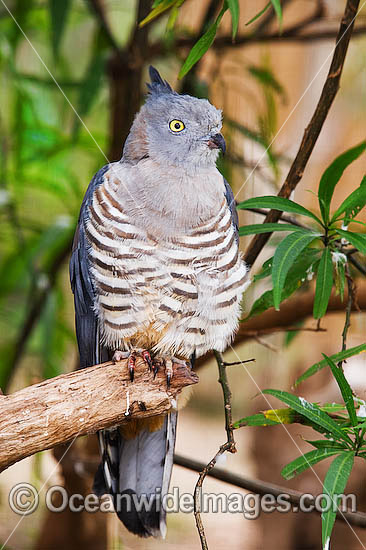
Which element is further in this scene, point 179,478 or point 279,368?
point 279,368

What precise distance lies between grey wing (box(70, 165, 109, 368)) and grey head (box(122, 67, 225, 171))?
0.07 m

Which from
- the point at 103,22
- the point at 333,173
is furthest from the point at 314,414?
the point at 103,22

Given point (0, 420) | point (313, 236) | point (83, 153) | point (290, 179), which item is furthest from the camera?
point (83, 153)

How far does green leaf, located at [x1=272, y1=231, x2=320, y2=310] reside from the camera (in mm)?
762

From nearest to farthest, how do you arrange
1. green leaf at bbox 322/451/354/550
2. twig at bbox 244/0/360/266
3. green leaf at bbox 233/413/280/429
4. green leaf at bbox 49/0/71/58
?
green leaf at bbox 322/451/354/550, green leaf at bbox 233/413/280/429, twig at bbox 244/0/360/266, green leaf at bbox 49/0/71/58

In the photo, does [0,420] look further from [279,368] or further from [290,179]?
[279,368]

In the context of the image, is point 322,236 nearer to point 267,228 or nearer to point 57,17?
point 267,228

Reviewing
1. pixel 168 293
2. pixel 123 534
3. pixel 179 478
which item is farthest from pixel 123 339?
pixel 179 478

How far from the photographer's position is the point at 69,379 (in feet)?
2.51

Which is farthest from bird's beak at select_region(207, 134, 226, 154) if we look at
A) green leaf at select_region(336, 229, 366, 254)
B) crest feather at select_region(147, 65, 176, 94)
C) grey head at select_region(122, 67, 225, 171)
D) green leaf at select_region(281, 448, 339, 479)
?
green leaf at select_region(281, 448, 339, 479)

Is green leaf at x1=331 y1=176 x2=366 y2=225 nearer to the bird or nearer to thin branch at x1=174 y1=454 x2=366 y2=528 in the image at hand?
the bird

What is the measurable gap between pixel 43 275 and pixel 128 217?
724 millimetres

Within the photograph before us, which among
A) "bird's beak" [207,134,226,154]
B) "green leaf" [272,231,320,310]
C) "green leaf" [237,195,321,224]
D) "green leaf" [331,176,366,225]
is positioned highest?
"bird's beak" [207,134,226,154]

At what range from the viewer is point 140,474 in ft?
3.46
